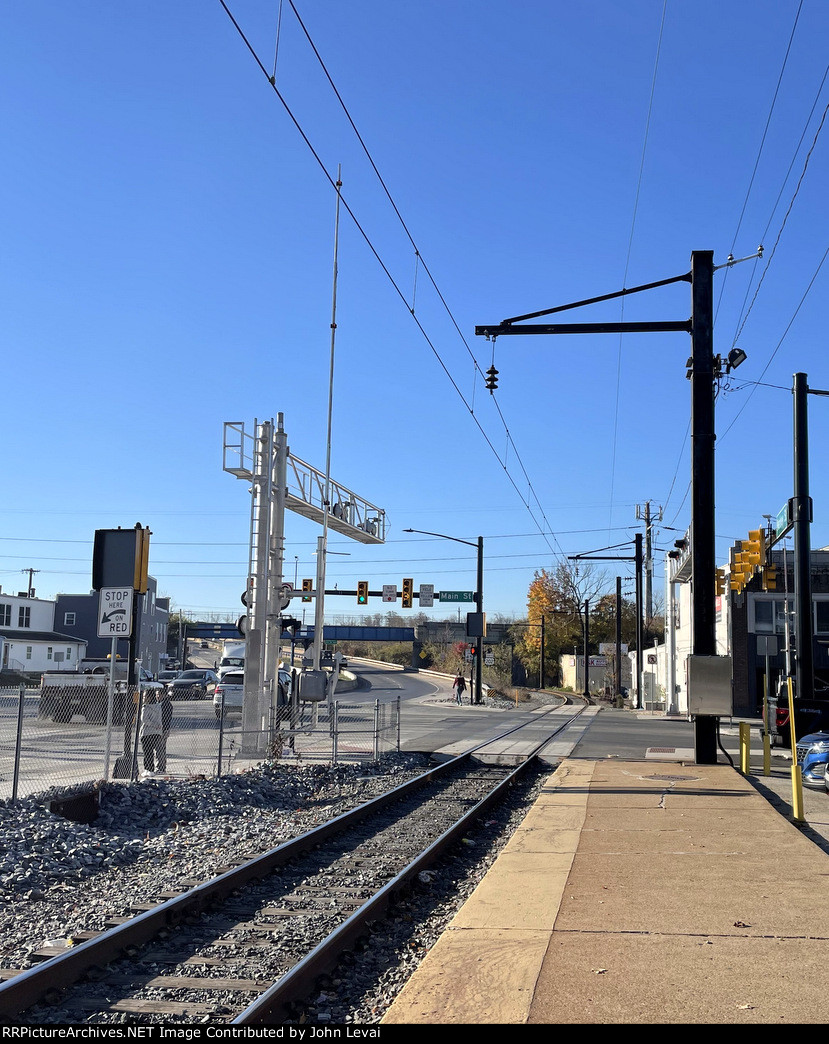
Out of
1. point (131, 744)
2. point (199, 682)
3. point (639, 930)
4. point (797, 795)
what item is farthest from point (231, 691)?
point (639, 930)

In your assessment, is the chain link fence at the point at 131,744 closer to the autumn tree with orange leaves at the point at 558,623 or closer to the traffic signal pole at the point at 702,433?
the traffic signal pole at the point at 702,433

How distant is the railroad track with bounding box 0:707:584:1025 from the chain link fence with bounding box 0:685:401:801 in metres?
4.62

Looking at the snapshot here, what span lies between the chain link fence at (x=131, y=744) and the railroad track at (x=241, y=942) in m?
4.62

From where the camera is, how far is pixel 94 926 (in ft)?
24.7

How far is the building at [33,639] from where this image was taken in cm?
7238

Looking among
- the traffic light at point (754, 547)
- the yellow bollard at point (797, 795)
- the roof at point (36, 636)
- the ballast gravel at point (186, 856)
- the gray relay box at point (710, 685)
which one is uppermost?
the traffic light at point (754, 547)

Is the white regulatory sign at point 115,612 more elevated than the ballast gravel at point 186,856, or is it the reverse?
the white regulatory sign at point 115,612

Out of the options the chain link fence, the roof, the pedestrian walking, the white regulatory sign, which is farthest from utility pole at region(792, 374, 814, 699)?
the roof

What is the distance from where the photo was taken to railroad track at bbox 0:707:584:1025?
5.77 metres

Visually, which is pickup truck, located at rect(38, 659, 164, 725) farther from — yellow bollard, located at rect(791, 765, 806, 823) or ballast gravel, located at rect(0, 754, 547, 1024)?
yellow bollard, located at rect(791, 765, 806, 823)

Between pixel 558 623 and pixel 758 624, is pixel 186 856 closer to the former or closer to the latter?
pixel 758 624

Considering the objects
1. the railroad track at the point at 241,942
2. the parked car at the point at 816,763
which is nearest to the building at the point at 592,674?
the parked car at the point at 816,763
